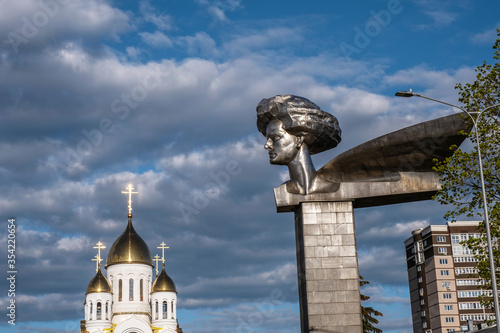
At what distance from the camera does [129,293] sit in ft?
231

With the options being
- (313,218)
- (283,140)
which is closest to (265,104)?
(283,140)

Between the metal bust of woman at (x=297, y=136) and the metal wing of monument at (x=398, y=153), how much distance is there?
52cm

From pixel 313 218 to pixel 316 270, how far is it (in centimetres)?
154

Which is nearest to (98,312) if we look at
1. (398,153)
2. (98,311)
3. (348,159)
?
(98,311)

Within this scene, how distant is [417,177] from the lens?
19.6 metres

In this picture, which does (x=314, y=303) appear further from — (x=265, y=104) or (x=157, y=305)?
(x=157, y=305)

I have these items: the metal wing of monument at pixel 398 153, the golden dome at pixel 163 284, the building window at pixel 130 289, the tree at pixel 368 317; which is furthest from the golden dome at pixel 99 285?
the metal wing of monument at pixel 398 153

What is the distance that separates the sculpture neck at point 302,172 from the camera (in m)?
19.6

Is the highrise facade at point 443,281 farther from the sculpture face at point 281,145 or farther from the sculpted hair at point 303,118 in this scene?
the sculpture face at point 281,145

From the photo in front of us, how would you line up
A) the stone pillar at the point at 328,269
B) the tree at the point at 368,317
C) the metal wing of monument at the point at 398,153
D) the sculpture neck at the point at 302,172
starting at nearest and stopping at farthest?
the stone pillar at the point at 328,269, the metal wing of monument at the point at 398,153, the sculpture neck at the point at 302,172, the tree at the point at 368,317

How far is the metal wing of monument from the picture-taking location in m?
18.9

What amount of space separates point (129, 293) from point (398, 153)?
183 ft

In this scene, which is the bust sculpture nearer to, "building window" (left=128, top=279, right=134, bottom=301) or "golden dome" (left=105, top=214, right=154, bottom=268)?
"golden dome" (left=105, top=214, right=154, bottom=268)

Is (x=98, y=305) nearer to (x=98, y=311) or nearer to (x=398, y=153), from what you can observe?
(x=98, y=311)
